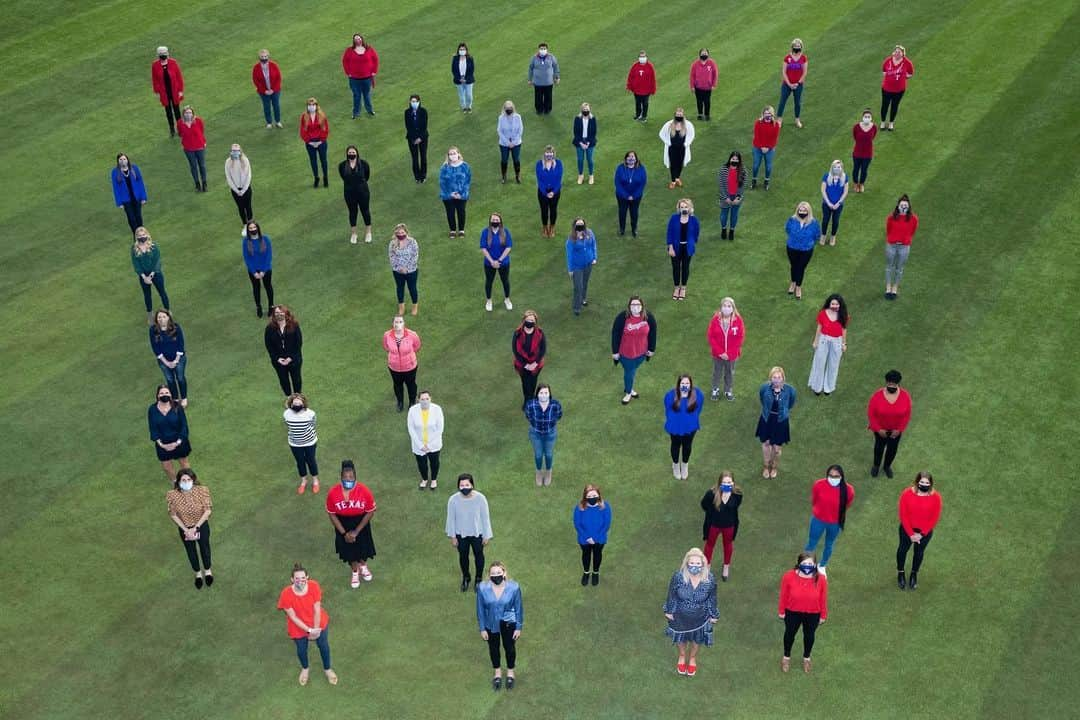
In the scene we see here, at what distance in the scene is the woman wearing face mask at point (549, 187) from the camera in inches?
953

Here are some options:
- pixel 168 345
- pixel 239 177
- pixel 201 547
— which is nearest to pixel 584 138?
pixel 239 177

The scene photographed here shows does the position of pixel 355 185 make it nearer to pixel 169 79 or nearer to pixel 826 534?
pixel 169 79

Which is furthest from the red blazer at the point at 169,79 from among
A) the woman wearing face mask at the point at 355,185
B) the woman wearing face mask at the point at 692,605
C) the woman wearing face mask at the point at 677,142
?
the woman wearing face mask at the point at 692,605

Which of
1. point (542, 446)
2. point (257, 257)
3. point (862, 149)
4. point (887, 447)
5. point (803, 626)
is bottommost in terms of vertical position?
point (887, 447)

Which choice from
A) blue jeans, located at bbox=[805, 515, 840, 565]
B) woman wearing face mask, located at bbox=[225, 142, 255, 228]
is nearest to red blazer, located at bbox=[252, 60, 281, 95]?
woman wearing face mask, located at bbox=[225, 142, 255, 228]

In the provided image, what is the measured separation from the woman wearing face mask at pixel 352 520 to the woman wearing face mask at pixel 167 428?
8.80 ft

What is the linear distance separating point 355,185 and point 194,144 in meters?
4.08

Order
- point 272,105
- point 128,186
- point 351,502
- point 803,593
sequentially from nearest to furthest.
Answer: point 803,593, point 351,502, point 128,186, point 272,105

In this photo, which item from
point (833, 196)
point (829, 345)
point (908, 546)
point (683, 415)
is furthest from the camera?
point (833, 196)

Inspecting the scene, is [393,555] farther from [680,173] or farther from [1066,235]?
[1066,235]

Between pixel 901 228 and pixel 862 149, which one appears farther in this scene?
pixel 862 149

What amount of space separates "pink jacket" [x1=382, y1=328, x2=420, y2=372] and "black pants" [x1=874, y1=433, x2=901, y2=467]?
6621mm

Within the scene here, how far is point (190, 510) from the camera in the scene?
1717 centimetres

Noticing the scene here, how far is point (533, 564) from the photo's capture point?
18.1 meters
